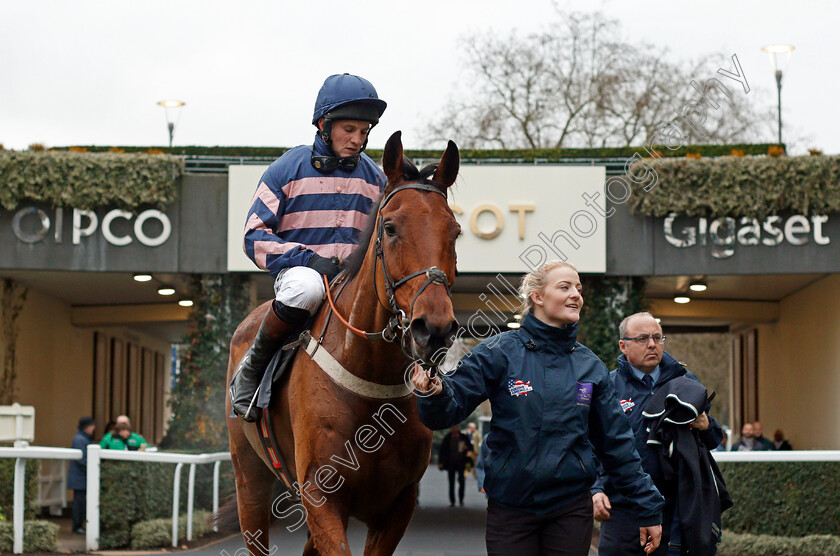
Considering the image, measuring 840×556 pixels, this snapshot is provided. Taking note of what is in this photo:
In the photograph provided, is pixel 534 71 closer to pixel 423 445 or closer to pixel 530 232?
pixel 530 232

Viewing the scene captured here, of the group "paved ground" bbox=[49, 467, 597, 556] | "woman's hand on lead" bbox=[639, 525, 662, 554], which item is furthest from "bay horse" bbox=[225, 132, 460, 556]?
A: "paved ground" bbox=[49, 467, 597, 556]

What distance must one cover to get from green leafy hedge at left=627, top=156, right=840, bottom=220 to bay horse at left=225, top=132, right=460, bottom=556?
9.04 metres

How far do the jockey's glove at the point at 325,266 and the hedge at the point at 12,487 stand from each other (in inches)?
253

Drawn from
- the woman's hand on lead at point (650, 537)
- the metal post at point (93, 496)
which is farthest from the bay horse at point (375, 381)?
the metal post at point (93, 496)

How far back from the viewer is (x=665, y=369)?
15.9 feet

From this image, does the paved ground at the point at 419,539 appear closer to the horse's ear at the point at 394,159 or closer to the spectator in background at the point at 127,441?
the spectator in background at the point at 127,441

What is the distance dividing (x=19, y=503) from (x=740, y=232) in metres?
8.57

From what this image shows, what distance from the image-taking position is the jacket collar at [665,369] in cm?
481

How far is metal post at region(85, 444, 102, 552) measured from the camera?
378 inches

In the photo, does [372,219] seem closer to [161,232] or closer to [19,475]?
[19,475]

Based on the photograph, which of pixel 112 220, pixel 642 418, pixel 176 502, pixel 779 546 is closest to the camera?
pixel 642 418

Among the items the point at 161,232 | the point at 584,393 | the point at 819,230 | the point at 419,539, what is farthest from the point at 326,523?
the point at 819,230

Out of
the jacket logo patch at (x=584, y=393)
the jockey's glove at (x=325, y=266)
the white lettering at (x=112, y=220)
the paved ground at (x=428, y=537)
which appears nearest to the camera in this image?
the jacket logo patch at (x=584, y=393)

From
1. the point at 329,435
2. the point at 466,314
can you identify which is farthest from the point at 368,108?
the point at 466,314
